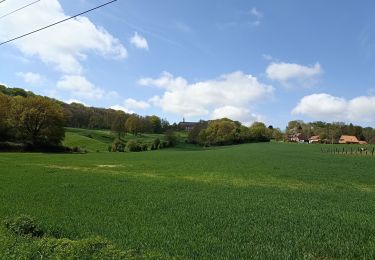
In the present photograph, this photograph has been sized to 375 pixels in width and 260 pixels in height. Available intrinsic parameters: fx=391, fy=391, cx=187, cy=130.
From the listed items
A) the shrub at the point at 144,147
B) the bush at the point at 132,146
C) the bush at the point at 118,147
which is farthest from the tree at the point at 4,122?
the shrub at the point at 144,147

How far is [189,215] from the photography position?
15.1 meters

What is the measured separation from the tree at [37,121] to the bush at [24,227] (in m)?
74.8

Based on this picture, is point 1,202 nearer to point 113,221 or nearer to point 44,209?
point 44,209

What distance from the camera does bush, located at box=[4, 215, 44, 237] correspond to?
38.2 feet

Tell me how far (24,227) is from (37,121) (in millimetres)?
77568

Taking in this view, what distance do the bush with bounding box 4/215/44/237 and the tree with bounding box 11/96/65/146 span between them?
74782 mm

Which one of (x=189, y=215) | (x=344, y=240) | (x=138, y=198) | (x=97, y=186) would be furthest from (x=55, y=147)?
(x=344, y=240)

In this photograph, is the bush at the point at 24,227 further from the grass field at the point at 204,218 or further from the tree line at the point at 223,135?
the tree line at the point at 223,135

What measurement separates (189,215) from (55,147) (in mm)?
76131

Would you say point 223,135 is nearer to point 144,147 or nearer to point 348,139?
point 144,147

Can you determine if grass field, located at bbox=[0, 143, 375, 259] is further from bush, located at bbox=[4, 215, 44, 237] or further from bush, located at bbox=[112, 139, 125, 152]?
bush, located at bbox=[112, 139, 125, 152]

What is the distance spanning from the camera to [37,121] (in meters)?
84.2

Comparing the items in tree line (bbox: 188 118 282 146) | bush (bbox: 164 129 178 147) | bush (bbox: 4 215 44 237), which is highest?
tree line (bbox: 188 118 282 146)

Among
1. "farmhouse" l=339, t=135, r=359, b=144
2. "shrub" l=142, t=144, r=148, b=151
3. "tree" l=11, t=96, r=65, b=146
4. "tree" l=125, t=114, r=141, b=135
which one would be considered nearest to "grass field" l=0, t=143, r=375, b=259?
"tree" l=11, t=96, r=65, b=146
